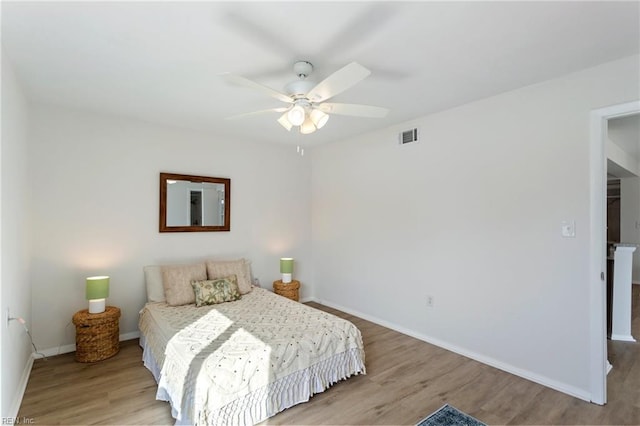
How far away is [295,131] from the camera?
13.6ft

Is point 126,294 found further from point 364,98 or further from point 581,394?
point 581,394

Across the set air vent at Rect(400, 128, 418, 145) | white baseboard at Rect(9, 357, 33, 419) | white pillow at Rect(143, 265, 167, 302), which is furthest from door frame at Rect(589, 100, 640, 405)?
white baseboard at Rect(9, 357, 33, 419)

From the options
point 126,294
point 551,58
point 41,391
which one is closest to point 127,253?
point 126,294

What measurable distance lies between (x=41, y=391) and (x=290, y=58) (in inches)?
127

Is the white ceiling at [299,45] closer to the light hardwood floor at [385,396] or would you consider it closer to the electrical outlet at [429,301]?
the electrical outlet at [429,301]

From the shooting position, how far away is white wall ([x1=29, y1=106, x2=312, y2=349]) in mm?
3168

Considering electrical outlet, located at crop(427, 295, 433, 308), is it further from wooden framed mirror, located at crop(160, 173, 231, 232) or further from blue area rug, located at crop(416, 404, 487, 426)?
wooden framed mirror, located at crop(160, 173, 231, 232)

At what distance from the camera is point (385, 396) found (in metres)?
2.45

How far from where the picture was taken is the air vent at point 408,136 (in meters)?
3.66

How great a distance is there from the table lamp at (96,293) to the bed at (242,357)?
0.43 metres

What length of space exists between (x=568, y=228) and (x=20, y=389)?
448 centimetres

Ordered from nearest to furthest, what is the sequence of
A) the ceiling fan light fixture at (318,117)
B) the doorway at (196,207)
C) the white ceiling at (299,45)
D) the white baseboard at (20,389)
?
the white ceiling at (299,45), the white baseboard at (20,389), the ceiling fan light fixture at (318,117), the doorway at (196,207)

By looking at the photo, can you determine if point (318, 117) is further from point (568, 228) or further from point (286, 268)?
point (286, 268)

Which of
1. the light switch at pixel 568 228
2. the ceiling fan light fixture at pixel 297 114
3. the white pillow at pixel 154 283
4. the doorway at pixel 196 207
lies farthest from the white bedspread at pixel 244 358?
the light switch at pixel 568 228
